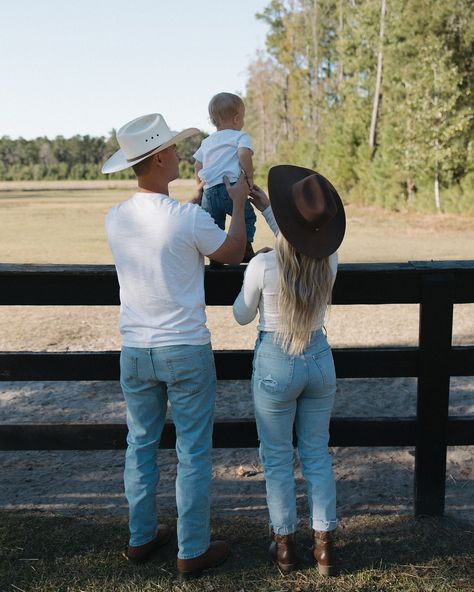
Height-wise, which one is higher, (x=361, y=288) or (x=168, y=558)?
(x=361, y=288)

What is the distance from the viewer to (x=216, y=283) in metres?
3.35

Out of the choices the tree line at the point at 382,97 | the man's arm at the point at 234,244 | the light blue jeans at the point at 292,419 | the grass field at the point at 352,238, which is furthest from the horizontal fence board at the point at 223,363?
the grass field at the point at 352,238

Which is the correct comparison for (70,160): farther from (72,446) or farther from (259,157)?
(72,446)

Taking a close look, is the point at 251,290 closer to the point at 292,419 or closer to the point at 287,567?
the point at 292,419

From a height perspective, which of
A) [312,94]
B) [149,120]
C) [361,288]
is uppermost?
[312,94]

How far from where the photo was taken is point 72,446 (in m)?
3.57

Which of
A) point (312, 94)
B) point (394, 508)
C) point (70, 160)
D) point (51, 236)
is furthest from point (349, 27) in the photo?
point (70, 160)

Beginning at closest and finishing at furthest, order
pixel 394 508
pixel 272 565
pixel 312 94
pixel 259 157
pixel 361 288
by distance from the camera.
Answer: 1. pixel 272 565
2. pixel 361 288
3. pixel 394 508
4. pixel 312 94
5. pixel 259 157

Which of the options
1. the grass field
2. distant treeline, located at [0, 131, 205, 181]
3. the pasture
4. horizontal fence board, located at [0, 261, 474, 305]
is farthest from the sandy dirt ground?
distant treeline, located at [0, 131, 205, 181]

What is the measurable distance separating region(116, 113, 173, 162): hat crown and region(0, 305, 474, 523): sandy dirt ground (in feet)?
6.67

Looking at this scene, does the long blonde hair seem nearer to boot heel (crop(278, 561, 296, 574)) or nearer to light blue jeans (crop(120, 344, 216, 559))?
light blue jeans (crop(120, 344, 216, 559))

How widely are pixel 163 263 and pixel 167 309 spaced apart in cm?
18

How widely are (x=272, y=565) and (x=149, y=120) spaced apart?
1968 millimetres

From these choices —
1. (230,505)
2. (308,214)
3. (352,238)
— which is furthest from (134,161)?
(352,238)
